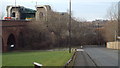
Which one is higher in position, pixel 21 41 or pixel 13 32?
Answer: pixel 13 32

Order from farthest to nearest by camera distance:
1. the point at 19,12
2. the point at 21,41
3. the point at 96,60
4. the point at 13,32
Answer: the point at 19,12
the point at 21,41
the point at 13,32
the point at 96,60

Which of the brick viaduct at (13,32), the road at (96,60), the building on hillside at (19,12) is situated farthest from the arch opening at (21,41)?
the building on hillside at (19,12)

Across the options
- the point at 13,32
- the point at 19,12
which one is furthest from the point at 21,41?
the point at 19,12

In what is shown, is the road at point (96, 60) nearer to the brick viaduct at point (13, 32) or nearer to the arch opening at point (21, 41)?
the brick viaduct at point (13, 32)

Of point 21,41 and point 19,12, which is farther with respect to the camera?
point 19,12

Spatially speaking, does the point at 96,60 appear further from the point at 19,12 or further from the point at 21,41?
the point at 19,12

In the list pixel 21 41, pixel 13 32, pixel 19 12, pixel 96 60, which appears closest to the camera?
pixel 96 60

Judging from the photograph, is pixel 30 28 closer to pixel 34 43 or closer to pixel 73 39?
pixel 34 43

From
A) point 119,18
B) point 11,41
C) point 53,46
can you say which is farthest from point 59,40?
point 119,18

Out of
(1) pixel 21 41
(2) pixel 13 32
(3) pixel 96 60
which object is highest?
(2) pixel 13 32

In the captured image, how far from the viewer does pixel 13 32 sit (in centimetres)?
6875

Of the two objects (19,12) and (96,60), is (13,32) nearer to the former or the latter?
(96,60)

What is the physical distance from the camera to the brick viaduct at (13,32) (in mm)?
60969

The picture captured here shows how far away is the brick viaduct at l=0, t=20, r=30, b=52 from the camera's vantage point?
61.0 meters
